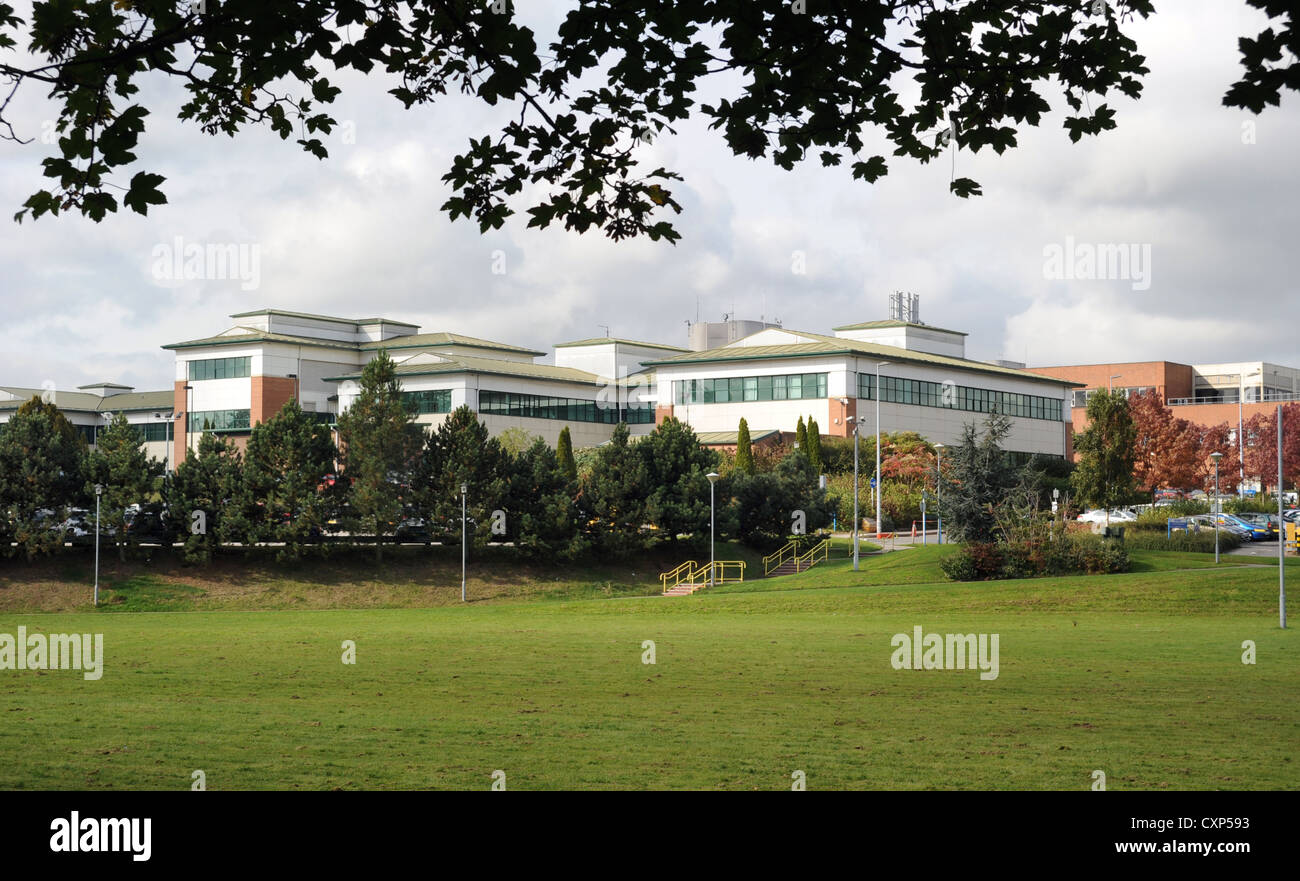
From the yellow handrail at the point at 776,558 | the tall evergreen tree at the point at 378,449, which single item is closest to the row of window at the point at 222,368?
the tall evergreen tree at the point at 378,449

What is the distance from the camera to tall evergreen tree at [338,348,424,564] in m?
53.9

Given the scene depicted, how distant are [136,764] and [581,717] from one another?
5051mm

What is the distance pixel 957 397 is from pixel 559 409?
28.9 meters

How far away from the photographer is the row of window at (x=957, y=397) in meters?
85.5

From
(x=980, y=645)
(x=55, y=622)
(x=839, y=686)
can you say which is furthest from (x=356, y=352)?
(x=839, y=686)

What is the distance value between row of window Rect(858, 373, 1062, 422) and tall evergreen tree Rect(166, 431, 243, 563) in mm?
44044

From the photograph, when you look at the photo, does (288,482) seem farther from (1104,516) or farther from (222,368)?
(1104,516)

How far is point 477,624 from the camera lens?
34.9 meters

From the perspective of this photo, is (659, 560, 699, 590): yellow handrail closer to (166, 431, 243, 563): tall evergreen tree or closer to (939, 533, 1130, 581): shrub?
(939, 533, 1130, 581): shrub

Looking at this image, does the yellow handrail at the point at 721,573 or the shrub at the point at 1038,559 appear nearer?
the shrub at the point at 1038,559

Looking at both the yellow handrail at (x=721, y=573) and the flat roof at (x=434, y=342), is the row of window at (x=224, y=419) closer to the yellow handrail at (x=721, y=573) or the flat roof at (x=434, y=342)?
the flat roof at (x=434, y=342)

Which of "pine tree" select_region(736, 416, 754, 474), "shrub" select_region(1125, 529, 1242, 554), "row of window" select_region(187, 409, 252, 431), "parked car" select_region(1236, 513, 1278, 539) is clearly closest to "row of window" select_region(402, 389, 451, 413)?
"row of window" select_region(187, 409, 252, 431)

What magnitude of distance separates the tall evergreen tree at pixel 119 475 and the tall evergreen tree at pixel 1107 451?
44.1m
